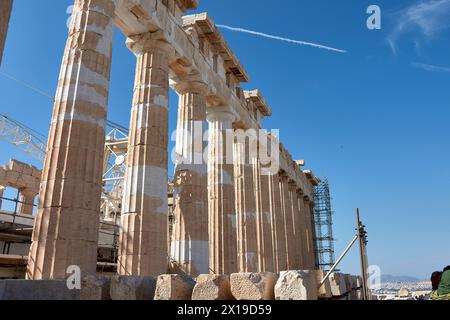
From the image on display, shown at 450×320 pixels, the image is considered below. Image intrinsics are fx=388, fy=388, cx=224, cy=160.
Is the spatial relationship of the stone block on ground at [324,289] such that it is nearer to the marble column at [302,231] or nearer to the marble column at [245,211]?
the marble column at [245,211]

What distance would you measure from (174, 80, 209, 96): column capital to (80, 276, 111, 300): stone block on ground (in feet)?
55.2

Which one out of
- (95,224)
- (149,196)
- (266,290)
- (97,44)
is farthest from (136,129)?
(266,290)

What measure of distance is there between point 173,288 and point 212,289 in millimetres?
785

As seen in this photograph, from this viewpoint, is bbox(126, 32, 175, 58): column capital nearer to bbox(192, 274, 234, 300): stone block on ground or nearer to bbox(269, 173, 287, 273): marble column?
bbox(192, 274, 234, 300): stone block on ground

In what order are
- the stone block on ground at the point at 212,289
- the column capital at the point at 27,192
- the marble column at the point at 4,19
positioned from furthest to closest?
the column capital at the point at 27,192
the marble column at the point at 4,19
the stone block on ground at the point at 212,289

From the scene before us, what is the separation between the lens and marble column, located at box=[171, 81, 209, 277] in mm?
20188

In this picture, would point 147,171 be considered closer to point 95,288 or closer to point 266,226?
point 95,288

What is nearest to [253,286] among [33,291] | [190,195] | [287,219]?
[33,291]

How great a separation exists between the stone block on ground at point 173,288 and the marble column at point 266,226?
24.6 meters

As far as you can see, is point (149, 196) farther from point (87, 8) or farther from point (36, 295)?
point (36, 295)

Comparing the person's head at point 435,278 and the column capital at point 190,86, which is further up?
the column capital at point 190,86

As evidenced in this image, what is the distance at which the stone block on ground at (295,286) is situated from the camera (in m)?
6.80

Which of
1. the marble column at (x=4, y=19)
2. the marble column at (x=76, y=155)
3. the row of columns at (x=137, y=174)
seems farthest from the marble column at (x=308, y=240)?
the marble column at (x=4, y=19)

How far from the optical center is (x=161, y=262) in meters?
16.4
